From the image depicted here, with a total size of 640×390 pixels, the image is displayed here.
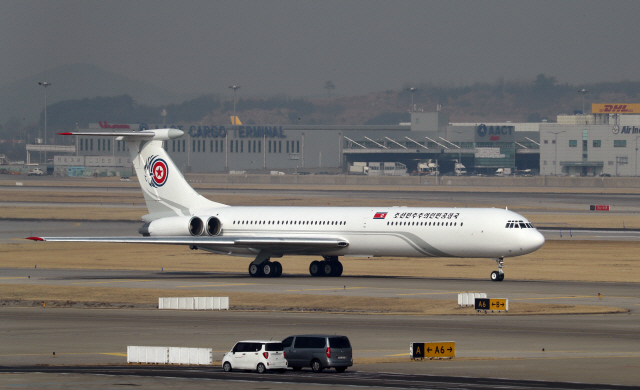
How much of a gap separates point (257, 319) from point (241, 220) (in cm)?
2088

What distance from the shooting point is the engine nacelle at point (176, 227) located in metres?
58.3

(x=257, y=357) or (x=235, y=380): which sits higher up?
(x=257, y=357)

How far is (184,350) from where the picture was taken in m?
29.2

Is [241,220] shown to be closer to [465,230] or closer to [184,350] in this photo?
[465,230]

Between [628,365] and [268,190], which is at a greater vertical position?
[268,190]

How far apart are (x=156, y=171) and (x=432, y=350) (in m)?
35.6

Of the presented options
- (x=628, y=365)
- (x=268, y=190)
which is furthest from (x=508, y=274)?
(x=268, y=190)

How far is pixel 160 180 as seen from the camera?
6122 centimetres

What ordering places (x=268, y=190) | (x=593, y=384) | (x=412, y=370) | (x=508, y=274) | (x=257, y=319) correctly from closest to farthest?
1. (x=593, y=384)
2. (x=412, y=370)
3. (x=257, y=319)
4. (x=508, y=274)
5. (x=268, y=190)

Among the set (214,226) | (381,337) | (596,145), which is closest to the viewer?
(381,337)

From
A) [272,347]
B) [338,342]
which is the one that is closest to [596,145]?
[338,342]

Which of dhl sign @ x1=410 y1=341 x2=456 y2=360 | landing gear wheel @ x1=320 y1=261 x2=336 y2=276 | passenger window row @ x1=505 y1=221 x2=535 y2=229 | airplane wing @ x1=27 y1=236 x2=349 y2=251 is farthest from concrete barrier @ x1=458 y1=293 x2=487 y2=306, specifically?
landing gear wheel @ x1=320 y1=261 x2=336 y2=276

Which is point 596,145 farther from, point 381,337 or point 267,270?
point 381,337

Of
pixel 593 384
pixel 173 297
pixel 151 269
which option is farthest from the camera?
pixel 151 269
